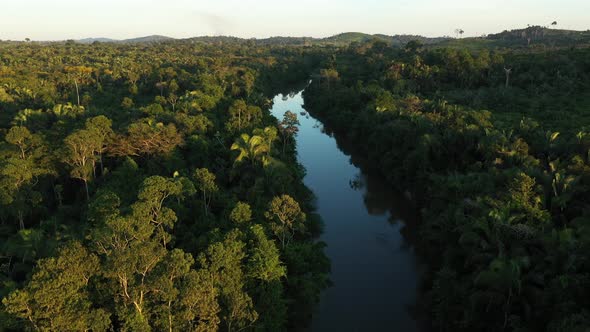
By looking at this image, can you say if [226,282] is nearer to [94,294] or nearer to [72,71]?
[94,294]

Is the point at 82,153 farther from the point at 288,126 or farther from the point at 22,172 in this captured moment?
the point at 288,126

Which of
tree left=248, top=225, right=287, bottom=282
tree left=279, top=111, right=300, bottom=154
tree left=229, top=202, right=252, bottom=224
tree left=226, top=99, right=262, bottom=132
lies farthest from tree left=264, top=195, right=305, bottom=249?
tree left=226, top=99, right=262, bottom=132

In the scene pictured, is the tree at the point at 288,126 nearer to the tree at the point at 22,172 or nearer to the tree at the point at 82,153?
the tree at the point at 82,153

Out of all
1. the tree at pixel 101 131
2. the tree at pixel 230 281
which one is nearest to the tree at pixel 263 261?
the tree at pixel 230 281

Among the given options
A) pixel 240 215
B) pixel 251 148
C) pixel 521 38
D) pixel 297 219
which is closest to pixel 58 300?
pixel 240 215

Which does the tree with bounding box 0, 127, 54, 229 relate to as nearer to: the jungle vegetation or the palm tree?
the palm tree

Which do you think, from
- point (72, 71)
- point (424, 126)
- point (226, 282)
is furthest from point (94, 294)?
point (72, 71)
